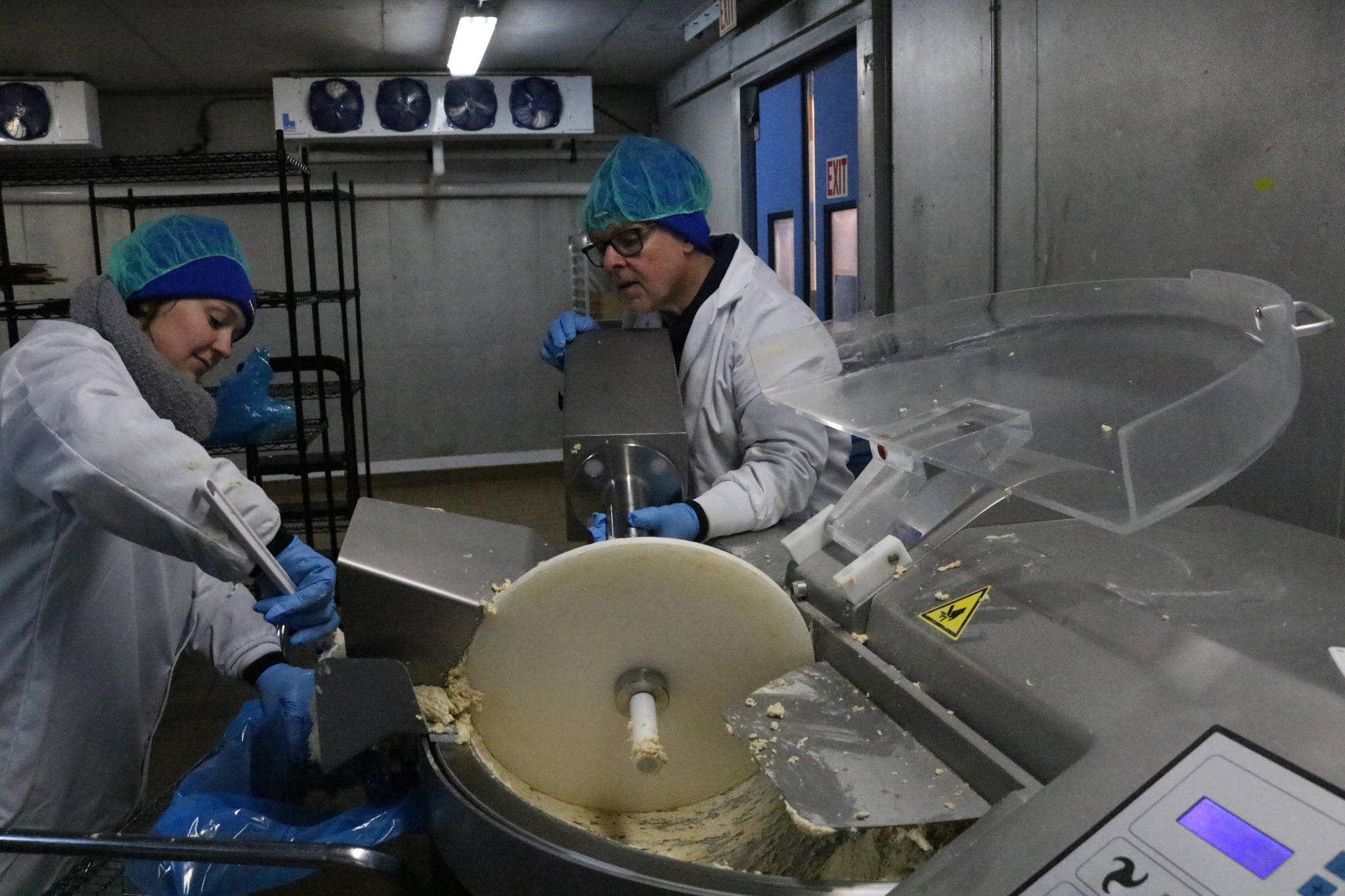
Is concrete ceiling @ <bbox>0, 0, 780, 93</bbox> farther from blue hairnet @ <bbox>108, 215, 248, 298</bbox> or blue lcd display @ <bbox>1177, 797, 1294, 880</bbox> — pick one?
blue lcd display @ <bbox>1177, 797, 1294, 880</bbox>

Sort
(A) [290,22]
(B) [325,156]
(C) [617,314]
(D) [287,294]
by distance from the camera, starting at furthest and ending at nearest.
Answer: (B) [325,156] < (A) [290,22] < (D) [287,294] < (C) [617,314]

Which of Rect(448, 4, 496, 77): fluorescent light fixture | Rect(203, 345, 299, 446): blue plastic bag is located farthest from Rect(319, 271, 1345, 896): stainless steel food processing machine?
Rect(448, 4, 496, 77): fluorescent light fixture

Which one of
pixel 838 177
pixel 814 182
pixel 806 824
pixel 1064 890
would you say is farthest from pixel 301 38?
pixel 1064 890

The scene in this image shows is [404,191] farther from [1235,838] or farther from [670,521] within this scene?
[1235,838]

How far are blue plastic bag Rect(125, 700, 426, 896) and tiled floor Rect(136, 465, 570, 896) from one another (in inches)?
9.2

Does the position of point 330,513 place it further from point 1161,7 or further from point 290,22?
point 1161,7

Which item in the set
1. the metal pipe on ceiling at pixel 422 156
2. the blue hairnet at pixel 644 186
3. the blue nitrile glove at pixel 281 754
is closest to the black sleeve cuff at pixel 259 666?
the blue nitrile glove at pixel 281 754

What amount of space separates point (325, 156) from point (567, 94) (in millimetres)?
1618

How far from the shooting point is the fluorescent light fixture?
4.02m

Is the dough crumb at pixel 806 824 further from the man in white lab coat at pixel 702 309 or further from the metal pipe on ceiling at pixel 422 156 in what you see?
the metal pipe on ceiling at pixel 422 156

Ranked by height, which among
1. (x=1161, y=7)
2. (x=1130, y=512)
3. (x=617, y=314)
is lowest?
(x=1130, y=512)

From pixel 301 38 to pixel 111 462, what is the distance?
13.0ft

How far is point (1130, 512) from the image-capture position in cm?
67

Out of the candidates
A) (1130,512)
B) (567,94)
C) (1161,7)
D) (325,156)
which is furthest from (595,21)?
(1130,512)
